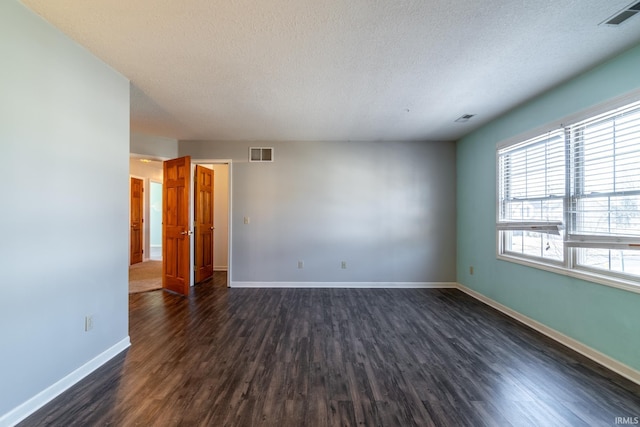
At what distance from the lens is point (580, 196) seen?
244 cm

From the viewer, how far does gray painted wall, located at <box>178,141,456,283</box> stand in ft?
14.9

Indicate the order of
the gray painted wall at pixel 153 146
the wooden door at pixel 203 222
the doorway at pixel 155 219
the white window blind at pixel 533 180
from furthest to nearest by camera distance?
the doorway at pixel 155 219
the wooden door at pixel 203 222
the gray painted wall at pixel 153 146
the white window blind at pixel 533 180

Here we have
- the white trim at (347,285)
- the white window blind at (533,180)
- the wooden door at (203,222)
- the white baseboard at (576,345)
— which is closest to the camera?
the white baseboard at (576,345)

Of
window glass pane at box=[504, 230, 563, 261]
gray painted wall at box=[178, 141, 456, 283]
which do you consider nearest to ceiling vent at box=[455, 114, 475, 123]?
gray painted wall at box=[178, 141, 456, 283]

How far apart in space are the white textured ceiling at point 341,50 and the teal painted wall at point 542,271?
0.64ft

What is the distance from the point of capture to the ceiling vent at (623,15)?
1.62 metres

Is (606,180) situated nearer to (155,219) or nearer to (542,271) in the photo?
(542,271)

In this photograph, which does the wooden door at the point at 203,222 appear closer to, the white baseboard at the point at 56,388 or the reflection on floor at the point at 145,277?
the reflection on floor at the point at 145,277

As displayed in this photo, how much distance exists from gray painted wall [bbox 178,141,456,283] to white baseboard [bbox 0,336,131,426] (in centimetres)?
236

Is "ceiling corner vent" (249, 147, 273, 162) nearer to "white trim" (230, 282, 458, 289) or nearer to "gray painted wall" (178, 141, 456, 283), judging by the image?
"gray painted wall" (178, 141, 456, 283)

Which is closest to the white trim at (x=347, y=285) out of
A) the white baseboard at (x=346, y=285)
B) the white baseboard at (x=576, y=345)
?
the white baseboard at (x=346, y=285)

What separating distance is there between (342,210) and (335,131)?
136 centimetres

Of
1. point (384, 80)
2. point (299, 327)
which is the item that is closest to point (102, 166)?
point (299, 327)

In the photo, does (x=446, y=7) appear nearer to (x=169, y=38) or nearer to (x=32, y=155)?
(x=169, y=38)
